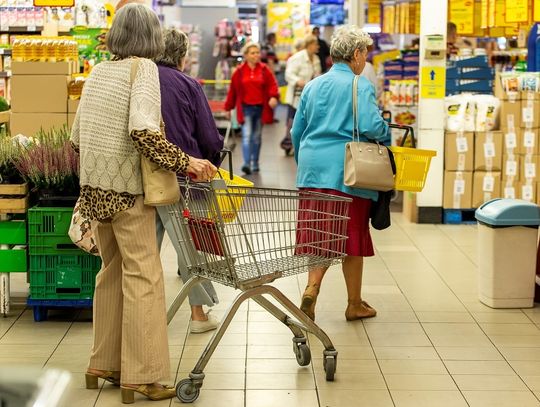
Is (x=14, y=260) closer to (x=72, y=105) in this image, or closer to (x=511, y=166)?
(x=72, y=105)

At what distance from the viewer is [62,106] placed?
780cm

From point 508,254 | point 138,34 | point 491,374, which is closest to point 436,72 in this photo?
point 508,254

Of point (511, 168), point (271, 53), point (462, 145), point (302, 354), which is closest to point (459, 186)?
point (462, 145)

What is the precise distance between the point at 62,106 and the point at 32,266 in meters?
2.18

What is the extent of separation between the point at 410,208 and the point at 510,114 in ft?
Result: 4.21

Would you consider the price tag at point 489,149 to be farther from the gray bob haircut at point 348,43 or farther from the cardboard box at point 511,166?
the gray bob haircut at point 348,43

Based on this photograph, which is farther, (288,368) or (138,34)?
(288,368)

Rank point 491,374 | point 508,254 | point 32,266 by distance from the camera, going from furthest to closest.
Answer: point 508,254 < point 32,266 < point 491,374

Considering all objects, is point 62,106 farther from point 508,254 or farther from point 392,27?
point 392,27

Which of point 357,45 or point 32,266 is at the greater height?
point 357,45

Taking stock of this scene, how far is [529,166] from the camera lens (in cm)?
961

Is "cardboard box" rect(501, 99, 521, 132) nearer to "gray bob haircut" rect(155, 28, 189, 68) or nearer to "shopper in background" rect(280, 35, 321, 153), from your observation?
"gray bob haircut" rect(155, 28, 189, 68)

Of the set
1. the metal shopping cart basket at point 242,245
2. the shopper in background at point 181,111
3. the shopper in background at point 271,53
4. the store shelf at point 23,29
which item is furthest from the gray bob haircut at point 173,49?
the shopper in background at point 271,53

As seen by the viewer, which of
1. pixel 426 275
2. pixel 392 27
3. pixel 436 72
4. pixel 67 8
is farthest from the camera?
pixel 392 27
